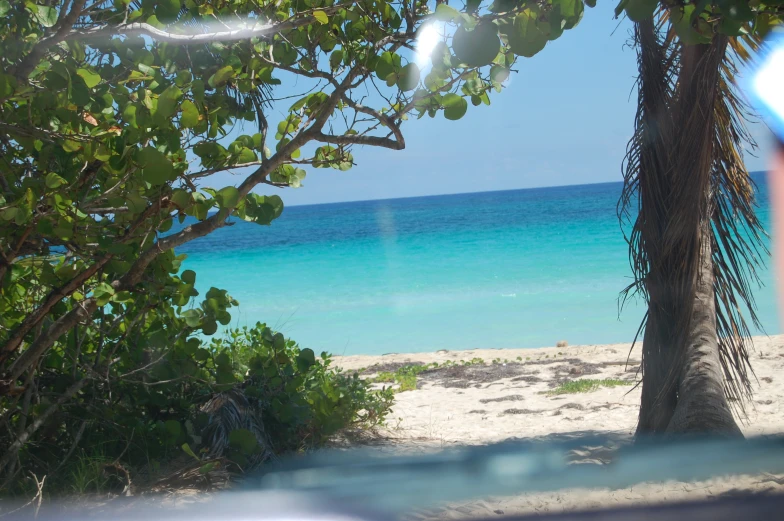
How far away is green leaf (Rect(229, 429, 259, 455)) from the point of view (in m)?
3.59

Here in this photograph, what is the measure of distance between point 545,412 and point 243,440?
2.86 meters

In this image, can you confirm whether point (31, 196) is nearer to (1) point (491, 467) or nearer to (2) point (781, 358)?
(1) point (491, 467)

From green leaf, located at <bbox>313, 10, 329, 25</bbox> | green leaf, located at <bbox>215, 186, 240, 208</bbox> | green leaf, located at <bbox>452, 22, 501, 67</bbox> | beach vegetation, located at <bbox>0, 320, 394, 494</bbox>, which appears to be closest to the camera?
green leaf, located at <bbox>452, 22, 501, 67</bbox>

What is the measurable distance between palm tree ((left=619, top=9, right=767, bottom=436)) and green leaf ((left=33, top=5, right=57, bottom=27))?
119 inches

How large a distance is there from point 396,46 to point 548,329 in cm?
1003

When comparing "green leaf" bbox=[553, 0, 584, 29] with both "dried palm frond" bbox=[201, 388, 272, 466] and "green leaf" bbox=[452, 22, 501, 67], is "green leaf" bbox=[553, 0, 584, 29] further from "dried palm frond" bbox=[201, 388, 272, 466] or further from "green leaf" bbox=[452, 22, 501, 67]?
"dried palm frond" bbox=[201, 388, 272, 466]

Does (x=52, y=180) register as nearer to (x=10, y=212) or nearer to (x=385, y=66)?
(x=10, y=212)

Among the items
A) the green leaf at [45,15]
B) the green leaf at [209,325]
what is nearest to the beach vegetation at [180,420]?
the green leaf at [209,325]

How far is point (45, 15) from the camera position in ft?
6.97

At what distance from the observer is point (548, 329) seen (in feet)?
40.8

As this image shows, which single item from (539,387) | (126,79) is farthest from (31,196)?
(539,387)

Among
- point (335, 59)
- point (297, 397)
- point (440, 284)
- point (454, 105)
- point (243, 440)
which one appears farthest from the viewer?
point (440, 284)

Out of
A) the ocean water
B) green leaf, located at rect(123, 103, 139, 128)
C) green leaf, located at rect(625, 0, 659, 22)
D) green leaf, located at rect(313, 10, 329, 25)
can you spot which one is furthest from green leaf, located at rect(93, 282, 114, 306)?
the ocean water

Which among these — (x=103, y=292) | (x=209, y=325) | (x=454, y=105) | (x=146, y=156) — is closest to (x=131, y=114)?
(x=146, y=156)
